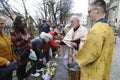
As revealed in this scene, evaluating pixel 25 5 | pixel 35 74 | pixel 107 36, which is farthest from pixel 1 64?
pixel 25 5

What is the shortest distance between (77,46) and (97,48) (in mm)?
1543

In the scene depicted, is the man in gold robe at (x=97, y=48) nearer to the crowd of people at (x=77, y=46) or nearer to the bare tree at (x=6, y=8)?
the crowd of people at (x=77, y=46)

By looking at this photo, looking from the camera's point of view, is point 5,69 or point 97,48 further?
point 5,69

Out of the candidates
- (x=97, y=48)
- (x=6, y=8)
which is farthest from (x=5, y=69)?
(x=6, y=8)

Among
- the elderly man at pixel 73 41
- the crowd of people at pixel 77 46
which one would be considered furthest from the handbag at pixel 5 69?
the elderly man at pixel 73 41

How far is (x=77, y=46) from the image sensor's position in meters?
3.64

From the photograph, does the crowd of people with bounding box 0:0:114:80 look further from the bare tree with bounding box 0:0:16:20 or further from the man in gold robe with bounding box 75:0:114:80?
the bare tree with bounding box 0:0:16:20

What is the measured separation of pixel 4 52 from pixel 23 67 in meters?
1.32

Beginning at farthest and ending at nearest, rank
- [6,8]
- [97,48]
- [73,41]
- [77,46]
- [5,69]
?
[6,8] → [73,41] → [77,46] → [5,69] → [97,48]

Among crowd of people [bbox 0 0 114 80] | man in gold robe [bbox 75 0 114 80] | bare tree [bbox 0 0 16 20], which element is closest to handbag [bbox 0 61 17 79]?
crowd of people [bbox 0 0 114 80]

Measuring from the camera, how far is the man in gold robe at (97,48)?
211 cm

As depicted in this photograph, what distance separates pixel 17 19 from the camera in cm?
404

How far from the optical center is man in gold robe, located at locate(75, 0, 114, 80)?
83.2 inches

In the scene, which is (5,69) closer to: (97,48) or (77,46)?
(77,46)
